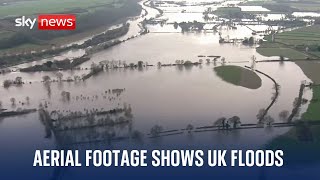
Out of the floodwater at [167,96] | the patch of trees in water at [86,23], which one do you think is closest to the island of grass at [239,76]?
the floodwater at [167,96]

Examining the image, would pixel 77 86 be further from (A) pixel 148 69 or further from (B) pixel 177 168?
(B) pixel 177 168

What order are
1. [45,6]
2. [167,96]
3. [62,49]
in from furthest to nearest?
1. [45,6]
2. [62,49]
3. [167,96]

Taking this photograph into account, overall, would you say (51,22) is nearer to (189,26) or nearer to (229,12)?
(189,26)

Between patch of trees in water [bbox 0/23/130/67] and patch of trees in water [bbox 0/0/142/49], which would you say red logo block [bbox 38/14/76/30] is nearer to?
patch of trees in water [bbox 0/0/142/49]

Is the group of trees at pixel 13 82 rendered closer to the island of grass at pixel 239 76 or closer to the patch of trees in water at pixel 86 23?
the patch of trees in water at pixel 86 23

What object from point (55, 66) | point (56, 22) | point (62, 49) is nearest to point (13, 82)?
point (55, 66)

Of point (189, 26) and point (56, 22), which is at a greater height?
point (56, 22)

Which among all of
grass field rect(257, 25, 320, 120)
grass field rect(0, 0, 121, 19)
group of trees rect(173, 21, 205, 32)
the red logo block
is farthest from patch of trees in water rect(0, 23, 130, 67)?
grass field rect(257, 25, 320, 120)

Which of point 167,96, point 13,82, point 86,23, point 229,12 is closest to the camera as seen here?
point 167,96
